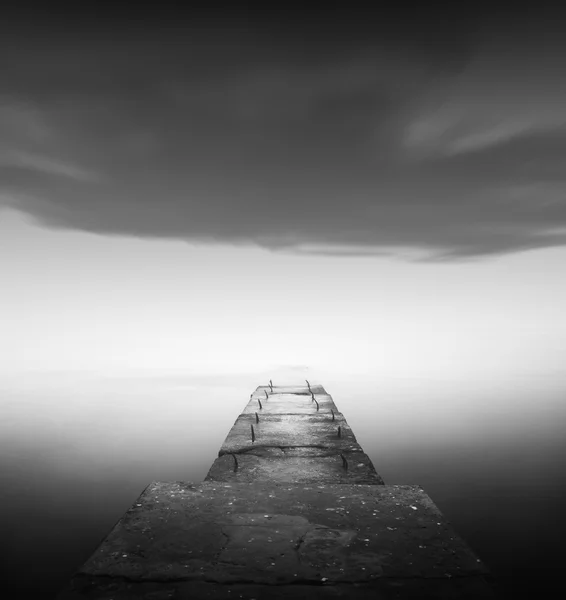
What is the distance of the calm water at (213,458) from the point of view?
9766 millimetres

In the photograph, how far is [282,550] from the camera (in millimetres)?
3010

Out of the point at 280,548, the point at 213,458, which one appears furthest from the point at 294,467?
the point at 213,458

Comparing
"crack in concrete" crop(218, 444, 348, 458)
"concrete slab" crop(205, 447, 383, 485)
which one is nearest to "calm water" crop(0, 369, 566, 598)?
"crack in concrete" crop(218, 444, 348, 458)

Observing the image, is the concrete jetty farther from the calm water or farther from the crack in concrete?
the calm water

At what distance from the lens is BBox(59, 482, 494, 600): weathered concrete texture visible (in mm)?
2600

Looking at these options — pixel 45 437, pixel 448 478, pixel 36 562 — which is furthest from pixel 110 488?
pixel 448 478

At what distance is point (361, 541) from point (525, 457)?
16.3 m

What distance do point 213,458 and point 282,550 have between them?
14.8 meters

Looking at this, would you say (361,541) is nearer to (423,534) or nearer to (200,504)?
(423,534)

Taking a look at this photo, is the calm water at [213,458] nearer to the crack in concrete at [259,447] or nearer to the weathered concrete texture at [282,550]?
the crack in concrete at [259,447]

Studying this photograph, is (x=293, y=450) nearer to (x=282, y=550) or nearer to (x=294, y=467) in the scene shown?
(x=294, y=467)

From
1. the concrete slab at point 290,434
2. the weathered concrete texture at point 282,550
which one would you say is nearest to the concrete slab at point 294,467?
the concrete slab at point 290,434

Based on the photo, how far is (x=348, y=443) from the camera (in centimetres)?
668

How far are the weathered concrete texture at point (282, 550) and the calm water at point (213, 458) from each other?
6.96 meters
